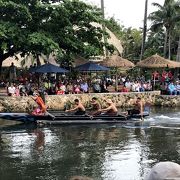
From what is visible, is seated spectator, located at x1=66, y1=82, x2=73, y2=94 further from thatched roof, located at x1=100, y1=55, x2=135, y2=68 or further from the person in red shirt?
the person in red shirt

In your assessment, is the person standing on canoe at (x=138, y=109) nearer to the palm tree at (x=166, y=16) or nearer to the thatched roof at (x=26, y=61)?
the thatched roof at (x=26, y=61)

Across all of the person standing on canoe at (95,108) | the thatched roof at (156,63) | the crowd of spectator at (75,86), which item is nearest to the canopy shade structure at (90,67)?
the crowd of spectator at (75,86)

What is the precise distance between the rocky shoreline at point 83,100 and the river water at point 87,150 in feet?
17.7

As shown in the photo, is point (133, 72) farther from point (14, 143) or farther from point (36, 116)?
point (14, 143)

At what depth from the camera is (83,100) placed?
27.5 metres

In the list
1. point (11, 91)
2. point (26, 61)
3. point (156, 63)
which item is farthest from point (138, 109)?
point (26, 61)

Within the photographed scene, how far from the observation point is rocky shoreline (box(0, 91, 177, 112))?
25.0 metres

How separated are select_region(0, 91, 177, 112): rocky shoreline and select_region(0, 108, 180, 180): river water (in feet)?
17.7

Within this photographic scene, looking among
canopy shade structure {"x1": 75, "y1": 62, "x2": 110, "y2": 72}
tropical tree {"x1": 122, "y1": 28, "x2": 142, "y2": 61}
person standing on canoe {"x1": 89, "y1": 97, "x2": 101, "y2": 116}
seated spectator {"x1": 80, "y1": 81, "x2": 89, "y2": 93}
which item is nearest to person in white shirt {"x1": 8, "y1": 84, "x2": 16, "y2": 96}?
seated spectator {"x1": 80, "y1": 81, "x2": 89, "y2": 93}

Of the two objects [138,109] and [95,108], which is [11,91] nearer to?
[95,108]

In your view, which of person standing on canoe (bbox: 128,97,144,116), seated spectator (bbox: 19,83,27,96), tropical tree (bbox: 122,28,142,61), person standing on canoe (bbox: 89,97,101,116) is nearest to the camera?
person standing on canoe (bbox: 89,97,101,116)

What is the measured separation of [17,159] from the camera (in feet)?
42.1

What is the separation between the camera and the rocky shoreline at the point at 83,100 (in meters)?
25.0

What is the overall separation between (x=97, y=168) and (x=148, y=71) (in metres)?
32.0
